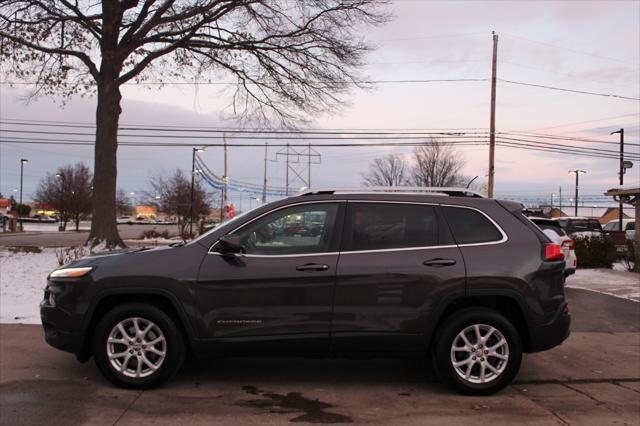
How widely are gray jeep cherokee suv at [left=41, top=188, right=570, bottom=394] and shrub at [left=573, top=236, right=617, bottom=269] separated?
11276 millimetres

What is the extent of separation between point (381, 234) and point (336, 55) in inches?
529

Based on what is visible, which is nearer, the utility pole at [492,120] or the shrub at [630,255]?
the shrub at [630,255]

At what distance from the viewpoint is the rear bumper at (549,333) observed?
476cm

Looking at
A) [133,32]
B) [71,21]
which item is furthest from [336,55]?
[71,21]

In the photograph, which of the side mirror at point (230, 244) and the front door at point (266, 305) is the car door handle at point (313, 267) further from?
the side mirror at point (230, 244)

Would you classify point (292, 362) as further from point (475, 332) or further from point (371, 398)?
point (475, 332)

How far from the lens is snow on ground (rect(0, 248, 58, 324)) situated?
8009mm

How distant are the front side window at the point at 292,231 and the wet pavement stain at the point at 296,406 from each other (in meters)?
1.25

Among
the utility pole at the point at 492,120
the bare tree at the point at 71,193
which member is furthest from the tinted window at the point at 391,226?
the bare tree at the point at 71,193

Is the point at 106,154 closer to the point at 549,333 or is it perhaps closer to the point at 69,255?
the point at 69,255

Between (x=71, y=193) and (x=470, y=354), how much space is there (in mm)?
57947

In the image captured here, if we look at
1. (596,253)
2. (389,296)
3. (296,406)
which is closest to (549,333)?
(389,296)

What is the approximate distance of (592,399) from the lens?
4.77 metres

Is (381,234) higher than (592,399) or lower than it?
higher
